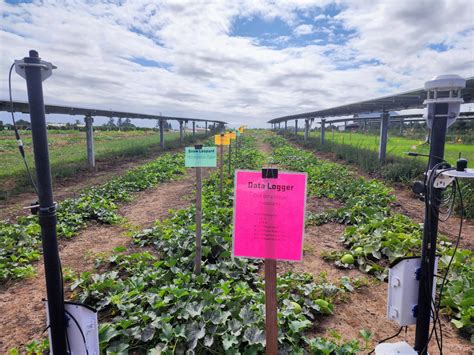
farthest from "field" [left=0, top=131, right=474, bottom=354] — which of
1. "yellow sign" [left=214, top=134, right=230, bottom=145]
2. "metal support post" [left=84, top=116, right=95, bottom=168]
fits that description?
"metal support post" [left=84, top=116, right=95, bottom=168]

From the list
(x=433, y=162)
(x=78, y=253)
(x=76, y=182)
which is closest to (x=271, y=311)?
(x=433, y=162)

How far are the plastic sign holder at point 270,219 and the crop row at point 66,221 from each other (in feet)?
12.9

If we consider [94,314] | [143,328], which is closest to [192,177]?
[143,328]

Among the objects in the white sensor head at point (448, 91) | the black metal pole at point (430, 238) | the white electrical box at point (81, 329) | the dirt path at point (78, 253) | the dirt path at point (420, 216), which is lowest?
the dirt path at point (78, 253)

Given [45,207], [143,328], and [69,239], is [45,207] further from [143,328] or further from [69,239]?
[69,239]

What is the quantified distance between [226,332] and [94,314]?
4.11ft

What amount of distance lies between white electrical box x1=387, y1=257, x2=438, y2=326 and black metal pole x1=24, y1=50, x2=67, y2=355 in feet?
7.99

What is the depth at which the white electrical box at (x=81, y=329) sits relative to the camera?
2.02 meters

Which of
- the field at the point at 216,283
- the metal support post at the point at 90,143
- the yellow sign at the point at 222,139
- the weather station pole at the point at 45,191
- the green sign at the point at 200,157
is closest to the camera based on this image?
the weather station pole at the point at 45,191

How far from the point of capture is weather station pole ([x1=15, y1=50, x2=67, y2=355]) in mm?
1826

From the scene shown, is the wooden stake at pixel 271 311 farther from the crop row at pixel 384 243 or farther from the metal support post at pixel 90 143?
the metal support post at pixel 90 143

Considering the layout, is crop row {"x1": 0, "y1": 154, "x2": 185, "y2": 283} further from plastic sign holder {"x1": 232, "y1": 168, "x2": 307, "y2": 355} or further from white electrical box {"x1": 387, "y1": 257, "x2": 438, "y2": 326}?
white electrical box {"x1": 387, "y1": 257, "x2": 438, "y2": 326}

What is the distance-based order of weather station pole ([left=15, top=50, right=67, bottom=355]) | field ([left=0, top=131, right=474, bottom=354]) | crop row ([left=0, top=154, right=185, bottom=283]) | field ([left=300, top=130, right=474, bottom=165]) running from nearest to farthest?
weather station pole ([left=15, top=50, right=67, bottom=355]) < field ([left=0, top=131, right=474, bottom=354]) < crop row ([left=0, top=154, right=185, bottom=283]) < field ([left=300, top=130, right=474, bottom=165])

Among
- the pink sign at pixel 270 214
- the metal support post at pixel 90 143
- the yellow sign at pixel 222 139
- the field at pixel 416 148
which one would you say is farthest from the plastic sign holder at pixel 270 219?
the metal support post at pixel 90 143
